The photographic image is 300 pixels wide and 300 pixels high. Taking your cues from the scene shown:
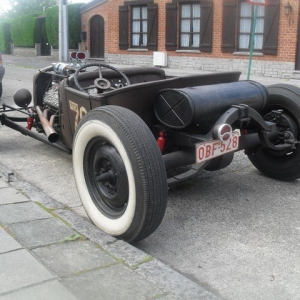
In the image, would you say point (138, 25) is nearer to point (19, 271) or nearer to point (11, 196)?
point (11, 196)

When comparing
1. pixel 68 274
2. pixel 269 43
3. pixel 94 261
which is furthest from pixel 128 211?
pixel 269 43

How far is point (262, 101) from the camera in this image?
443 centimetres

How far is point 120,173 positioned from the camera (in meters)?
3.55

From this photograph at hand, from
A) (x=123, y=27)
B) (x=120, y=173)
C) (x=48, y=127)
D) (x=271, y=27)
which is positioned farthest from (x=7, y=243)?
(x=123, y=27)

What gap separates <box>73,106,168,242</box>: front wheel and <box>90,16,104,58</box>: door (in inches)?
851

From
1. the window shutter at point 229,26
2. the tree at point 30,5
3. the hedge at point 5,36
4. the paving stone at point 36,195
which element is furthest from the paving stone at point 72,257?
the tree at point 30,5

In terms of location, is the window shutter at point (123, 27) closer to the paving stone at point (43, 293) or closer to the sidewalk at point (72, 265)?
the sidewalk at point (72, 265)

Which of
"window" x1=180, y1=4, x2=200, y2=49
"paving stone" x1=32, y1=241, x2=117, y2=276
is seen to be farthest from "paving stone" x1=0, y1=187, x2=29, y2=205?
"window" x1=180, y1=4, x2=200, y2=49

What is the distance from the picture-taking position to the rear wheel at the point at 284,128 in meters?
4.78

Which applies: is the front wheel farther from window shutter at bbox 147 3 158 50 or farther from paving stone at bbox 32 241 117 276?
window shutter at bbox 147 3 158 50

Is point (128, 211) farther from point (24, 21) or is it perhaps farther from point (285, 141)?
point (24, 21)

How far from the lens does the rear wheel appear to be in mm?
4781

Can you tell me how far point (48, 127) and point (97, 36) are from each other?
20.3m

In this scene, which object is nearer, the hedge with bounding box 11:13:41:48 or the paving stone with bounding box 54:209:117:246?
the paving stone with bounding box 54:209:117:246
